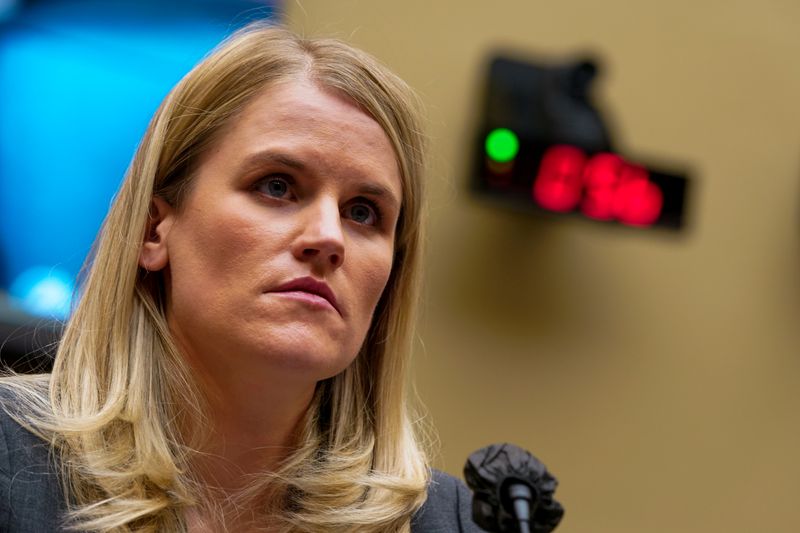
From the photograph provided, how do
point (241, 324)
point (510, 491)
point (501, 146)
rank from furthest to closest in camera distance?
point (501, 146)
point (241, 324)
point (510, 491)

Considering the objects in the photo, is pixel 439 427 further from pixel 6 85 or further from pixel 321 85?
pixel 321 85

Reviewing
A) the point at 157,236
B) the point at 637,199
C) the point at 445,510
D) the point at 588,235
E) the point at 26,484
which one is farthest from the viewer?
the point at 588,235

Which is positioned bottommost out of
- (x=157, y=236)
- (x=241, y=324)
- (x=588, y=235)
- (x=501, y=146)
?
(x=241, y=324)

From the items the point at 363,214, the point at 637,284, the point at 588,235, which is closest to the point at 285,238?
the point at 363,214

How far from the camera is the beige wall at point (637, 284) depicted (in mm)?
4652

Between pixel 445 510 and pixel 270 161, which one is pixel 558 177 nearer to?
pixel 445 510

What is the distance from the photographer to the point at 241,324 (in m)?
1.94

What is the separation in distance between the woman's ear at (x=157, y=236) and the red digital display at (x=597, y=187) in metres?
2.49

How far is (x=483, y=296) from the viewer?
4727mm

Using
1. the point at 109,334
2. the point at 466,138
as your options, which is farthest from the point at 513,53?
the point at 109,334

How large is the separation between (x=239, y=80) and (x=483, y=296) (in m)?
2.70

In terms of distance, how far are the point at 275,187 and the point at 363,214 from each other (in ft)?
0.59

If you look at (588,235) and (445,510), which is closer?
(445,510)

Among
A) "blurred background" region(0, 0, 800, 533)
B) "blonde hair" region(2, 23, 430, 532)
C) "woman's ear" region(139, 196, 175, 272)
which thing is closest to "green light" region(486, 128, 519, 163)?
"blurred background" region(0, 0, 800, 533)
